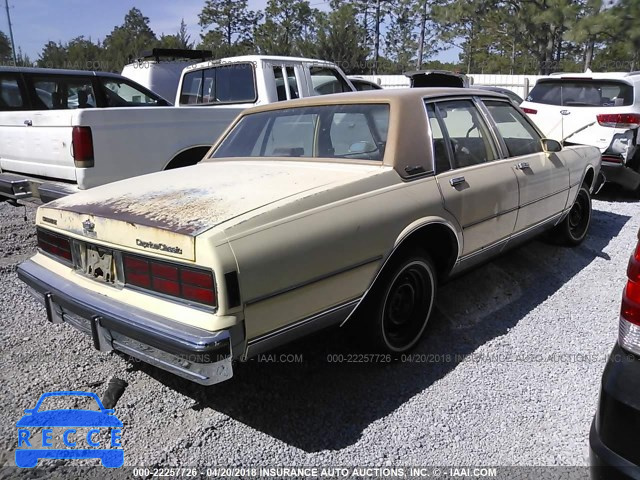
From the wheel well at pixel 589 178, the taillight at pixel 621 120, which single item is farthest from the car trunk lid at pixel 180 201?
the taillight at pixel 621 120

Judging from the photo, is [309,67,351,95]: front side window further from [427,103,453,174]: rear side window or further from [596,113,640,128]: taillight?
[427,103,453,174]: rear side window

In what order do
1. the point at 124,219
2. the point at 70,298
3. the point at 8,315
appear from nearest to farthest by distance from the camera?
the point at 124,219 < the point at 70,298 < the point at 8,315

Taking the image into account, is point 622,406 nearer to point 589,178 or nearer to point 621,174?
point 589,178

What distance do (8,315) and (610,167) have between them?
708cm

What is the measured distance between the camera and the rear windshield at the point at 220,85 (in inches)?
272

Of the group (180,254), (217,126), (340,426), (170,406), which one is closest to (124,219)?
(180,254)

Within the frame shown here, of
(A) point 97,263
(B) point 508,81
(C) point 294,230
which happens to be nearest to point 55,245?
(A) point 97,263

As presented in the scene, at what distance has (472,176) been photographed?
3.50 m

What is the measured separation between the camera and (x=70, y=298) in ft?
8.59

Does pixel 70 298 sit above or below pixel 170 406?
above

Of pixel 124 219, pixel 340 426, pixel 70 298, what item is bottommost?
pixel 340 426

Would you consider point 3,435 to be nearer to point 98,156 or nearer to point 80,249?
point 80,249

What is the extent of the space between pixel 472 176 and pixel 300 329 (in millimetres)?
1745

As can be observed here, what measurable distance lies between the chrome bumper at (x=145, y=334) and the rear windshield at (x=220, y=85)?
465 centimetres
